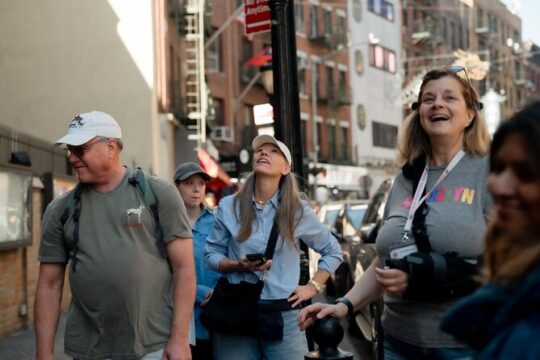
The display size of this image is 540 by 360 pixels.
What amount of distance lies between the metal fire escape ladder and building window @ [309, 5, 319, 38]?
2477cm

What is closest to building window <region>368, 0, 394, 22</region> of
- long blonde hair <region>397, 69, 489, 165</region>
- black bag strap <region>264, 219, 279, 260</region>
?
black bag strap <region>264, 219, 279, 260</region>

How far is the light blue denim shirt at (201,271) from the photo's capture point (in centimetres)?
639

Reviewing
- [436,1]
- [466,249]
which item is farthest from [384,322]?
[436,1]

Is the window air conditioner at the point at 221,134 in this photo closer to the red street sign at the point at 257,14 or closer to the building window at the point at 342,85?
the building window at the point at 342,85

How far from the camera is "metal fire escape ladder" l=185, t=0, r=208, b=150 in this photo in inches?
1222

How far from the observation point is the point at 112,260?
440cm

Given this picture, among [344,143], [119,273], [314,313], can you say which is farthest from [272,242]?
[344,143]

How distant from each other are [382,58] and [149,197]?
6095 cm

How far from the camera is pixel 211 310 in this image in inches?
204

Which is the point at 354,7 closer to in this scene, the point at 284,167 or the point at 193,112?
the point at 193,112

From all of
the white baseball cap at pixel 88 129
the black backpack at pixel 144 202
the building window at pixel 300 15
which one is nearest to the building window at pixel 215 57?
the building window at pixel 300 15

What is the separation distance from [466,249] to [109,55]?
22447mm

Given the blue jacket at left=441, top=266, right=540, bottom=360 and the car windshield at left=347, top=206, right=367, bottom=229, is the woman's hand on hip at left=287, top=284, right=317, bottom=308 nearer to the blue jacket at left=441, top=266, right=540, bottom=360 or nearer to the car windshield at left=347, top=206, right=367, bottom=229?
the blue jacket at left=441, top=266, right=540, bottom=360

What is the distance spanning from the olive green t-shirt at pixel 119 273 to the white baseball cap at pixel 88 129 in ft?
0.84
